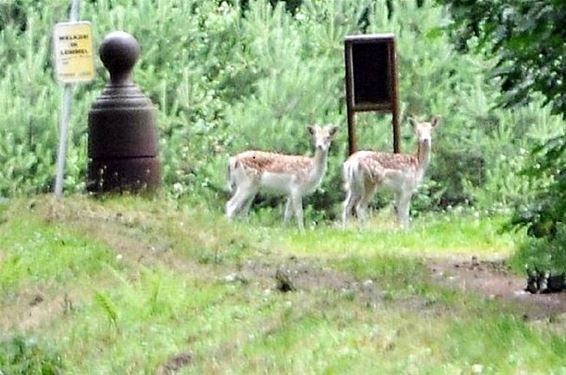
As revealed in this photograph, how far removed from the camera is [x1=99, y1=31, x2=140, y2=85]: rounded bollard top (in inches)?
733

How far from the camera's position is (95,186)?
716 inches

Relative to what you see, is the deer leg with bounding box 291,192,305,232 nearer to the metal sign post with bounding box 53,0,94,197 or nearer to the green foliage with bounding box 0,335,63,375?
the metal sign post with bounding box 53,0,94,197

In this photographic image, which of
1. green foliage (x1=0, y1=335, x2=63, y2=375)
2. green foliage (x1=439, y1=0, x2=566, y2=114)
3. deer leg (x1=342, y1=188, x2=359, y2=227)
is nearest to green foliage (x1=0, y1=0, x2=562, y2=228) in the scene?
deer leg (x1=342, y1=188, x2=359, y2=227)

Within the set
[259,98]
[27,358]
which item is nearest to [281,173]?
[259,98]

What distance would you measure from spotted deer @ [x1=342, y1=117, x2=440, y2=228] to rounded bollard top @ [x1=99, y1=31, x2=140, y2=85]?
105 inches

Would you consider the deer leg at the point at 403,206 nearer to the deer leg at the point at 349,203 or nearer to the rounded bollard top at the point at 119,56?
the deer leg at the point at 349,203

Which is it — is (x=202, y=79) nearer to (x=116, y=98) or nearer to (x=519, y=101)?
(x=116, y=98)

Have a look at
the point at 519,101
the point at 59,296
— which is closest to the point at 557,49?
the point at 519,101

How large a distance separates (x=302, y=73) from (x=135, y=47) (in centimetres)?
538

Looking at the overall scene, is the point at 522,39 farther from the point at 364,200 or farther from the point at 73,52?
the point at 364,200

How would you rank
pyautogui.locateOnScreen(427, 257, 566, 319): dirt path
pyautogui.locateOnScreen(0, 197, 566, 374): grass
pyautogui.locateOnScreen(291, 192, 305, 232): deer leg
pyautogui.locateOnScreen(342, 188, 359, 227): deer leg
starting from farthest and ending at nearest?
pyautogui.locateOnScreen(291, 192, 305, 232): deer leg
pyautogui.locateOnScreen(342, 188, 359, 227): deer leg
pyautogui.locateOnScreen(427, 257, 566, 319): dirt path
pyautogui.locateOnScreen(0, 197, 566, 374): grass

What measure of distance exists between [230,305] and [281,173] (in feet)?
30.6

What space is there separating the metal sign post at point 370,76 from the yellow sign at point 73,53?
3.47m

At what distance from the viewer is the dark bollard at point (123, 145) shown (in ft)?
59.4
